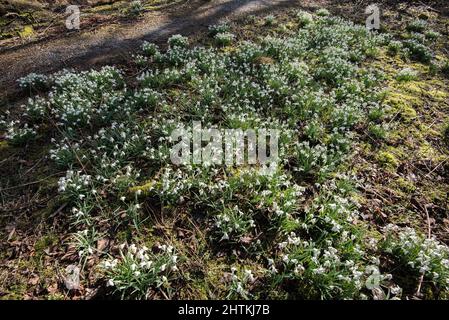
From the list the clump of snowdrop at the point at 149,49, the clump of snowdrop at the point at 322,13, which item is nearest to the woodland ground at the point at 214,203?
the clump of snowdrop at the point at 149,49

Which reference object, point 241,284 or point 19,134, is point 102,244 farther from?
point 19,134

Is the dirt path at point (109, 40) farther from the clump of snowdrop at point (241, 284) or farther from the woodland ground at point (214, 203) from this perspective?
the clump of snowdrop at point (241, 284)

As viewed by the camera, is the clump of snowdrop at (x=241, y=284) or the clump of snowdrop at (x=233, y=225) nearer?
the clump of snowdrop at (x=241, y=284)

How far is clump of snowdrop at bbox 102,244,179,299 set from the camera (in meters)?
3.69

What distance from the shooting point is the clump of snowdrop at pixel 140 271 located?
369cm

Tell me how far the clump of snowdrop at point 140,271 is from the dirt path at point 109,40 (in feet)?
17.4

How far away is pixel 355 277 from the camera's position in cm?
378

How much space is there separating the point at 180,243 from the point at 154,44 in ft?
21.8

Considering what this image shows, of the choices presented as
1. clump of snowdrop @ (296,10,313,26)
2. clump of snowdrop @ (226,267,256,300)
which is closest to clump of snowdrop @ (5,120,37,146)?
clump of snowdrop @ (226,267,256,300)

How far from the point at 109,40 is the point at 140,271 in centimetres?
779

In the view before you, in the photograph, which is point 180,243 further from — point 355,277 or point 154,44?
point 154,44

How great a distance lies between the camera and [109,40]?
30.9ft

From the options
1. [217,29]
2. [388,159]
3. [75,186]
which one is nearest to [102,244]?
[75,186]
